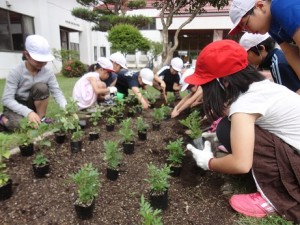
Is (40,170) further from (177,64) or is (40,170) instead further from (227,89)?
(177,64)

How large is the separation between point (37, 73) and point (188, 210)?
2409 millimetres

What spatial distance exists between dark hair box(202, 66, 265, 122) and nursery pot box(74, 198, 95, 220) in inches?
34.2

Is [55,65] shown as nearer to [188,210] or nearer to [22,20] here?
[22,20]

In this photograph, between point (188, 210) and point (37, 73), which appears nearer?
point (188, 210)

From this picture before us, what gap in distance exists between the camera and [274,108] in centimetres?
151

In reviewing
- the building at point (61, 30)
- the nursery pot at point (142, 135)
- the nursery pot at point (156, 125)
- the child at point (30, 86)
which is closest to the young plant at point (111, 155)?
the nursery pot at point (142, 135)

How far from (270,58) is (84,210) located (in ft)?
6.46

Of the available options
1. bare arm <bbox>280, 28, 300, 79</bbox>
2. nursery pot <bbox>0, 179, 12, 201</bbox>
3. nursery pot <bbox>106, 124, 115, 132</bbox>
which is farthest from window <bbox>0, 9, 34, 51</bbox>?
bare arm <bbox>280, 28, 300, 79</bbox>

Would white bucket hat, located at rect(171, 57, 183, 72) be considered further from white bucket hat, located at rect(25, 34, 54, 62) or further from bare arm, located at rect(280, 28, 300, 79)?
bare arm, located at rect(280, 28, 300, 79)

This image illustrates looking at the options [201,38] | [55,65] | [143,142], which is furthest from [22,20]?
[201,38]

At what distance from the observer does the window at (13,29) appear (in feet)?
39.0

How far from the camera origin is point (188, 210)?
1715 mm

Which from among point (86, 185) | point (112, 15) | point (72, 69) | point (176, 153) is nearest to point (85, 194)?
point (86, 185)

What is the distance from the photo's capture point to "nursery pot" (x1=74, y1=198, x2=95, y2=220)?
1.58 meters
